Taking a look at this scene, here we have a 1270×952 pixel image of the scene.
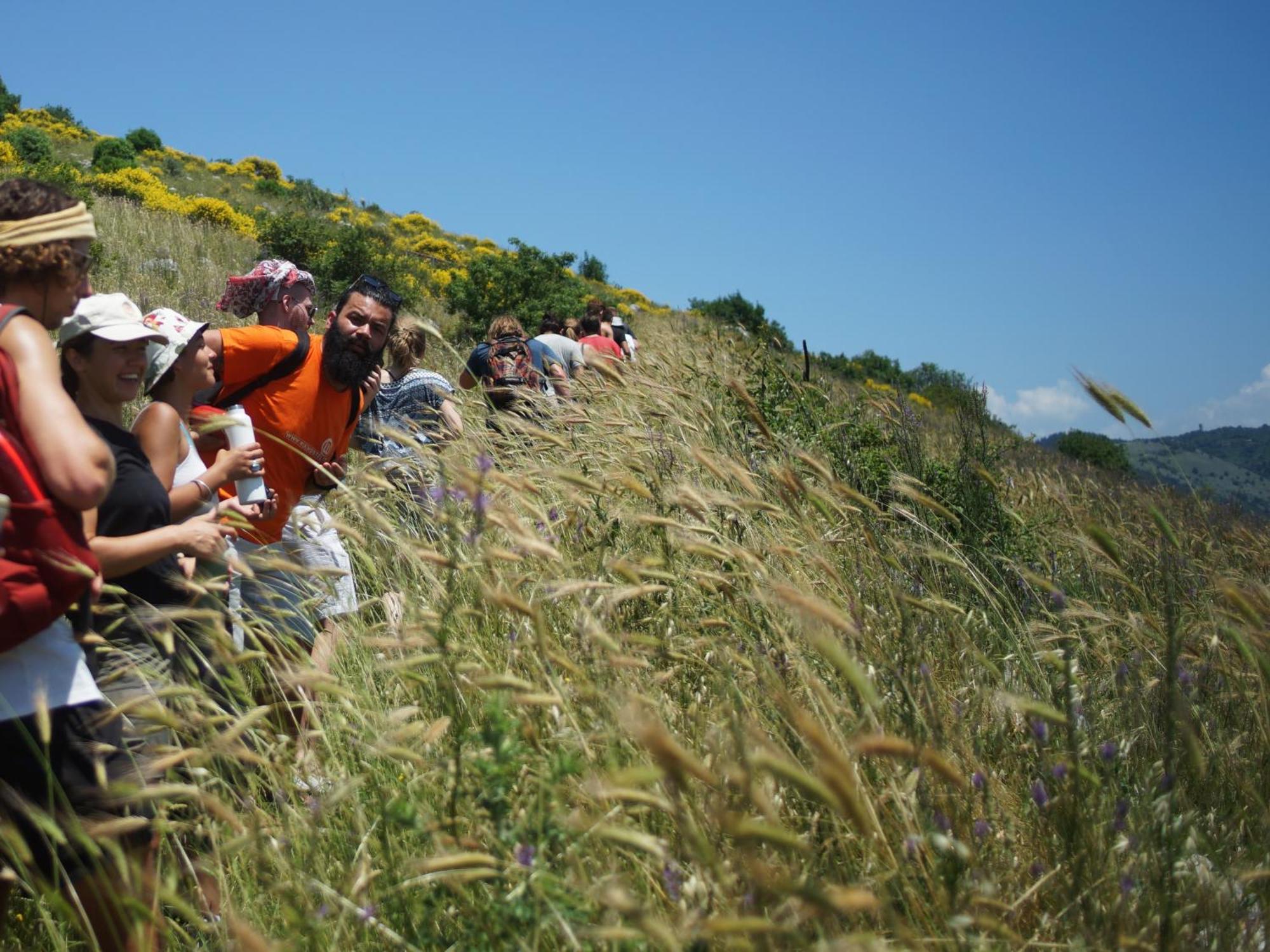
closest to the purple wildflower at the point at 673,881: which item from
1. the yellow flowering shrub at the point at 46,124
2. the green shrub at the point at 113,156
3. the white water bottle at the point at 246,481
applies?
the white water bottle at the point at 246,481

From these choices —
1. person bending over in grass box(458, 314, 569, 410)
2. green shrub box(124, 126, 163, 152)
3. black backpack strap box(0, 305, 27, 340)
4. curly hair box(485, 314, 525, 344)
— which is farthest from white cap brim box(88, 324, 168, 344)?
green shrub box(124, 126, 163, 152)

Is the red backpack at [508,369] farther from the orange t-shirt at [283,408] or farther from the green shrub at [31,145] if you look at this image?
the green shrub at [31,145]

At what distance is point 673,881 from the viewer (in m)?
1.54

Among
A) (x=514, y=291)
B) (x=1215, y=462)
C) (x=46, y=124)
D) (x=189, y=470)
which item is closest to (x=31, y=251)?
(x=189, y=470)

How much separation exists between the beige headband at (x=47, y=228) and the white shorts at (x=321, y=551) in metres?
0.97

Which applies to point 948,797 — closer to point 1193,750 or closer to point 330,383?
point 1193,750

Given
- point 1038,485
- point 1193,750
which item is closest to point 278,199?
point 1038,485

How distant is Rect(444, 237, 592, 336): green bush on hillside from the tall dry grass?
9607 mm

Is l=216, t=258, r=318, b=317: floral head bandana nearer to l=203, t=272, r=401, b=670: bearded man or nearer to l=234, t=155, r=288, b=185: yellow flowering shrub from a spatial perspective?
l=203, t=272, r=401, b=670: bearded man

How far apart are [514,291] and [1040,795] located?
37.9ft

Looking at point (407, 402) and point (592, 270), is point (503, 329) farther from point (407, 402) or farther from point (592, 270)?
point (592, 270)

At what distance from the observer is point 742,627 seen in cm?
249

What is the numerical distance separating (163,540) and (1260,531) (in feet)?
27.5

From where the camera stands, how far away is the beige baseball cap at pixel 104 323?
2420mm
